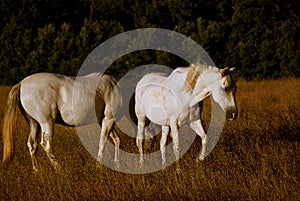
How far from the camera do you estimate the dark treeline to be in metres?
19.3

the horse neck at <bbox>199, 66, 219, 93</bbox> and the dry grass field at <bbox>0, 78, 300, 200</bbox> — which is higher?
→ the horse neck at <bbox>199, 66, 219, 93</bbox>

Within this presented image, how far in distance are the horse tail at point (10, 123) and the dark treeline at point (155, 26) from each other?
12.5 meters

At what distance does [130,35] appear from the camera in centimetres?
1869

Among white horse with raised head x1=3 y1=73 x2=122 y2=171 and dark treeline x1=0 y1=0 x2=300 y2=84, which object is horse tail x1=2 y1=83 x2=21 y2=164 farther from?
dark treeline x1=0 y1=0 x2=300 y2=84

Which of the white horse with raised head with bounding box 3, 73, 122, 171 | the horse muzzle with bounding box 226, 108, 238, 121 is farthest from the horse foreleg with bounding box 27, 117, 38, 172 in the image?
the horse muzzle with bounding box 226, 108, 238, 121

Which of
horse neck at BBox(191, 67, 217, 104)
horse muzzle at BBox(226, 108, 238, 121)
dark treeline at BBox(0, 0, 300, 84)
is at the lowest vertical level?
dark treeline at BBox(0, 0, 300, 84)

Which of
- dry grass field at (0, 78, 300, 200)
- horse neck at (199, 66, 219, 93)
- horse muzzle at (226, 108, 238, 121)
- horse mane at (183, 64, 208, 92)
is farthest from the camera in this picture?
horse mane at (183, 64, 208, 92)

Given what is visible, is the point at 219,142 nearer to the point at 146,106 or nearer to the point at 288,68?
the point at 146,106

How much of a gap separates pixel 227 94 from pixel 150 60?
13748 millimetres

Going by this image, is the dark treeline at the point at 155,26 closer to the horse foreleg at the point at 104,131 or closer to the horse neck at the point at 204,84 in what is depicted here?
the horse foreleg at the point at 104,131

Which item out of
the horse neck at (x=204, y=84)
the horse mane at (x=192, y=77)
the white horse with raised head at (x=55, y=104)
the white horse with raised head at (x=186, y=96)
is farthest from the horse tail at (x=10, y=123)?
the horse neck at (x=204, y=84)

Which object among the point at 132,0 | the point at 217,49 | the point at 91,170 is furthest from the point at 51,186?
the point at 132,0

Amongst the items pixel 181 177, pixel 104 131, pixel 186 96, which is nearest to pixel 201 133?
pixel 186 96

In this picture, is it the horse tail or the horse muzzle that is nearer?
the horse muzzle
